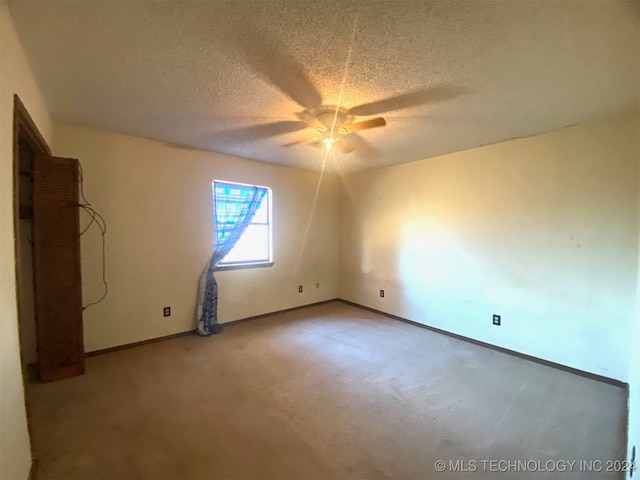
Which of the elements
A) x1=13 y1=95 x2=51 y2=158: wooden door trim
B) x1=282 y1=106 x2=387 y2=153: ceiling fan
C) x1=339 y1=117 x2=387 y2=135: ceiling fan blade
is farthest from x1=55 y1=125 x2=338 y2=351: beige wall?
x1=339 y1=117 x2=387 y2=135: ceiling fan blade

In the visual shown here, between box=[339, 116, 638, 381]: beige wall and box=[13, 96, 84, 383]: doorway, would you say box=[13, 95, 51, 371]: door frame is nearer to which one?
box=[13, 96, 84, 383]: doorway

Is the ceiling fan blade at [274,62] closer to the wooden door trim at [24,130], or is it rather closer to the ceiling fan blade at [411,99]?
the ceiling fan blade at [411,99]

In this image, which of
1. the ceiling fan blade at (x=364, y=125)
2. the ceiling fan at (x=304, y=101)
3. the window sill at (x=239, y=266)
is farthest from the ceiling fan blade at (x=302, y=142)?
the window sill at (x=239, y=266)

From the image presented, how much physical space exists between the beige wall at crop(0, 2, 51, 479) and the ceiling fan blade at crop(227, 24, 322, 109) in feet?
3.41

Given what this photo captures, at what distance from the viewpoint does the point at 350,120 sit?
2547 millimetres

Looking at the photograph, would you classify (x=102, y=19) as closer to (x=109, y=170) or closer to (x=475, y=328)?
(x=109, y=170)

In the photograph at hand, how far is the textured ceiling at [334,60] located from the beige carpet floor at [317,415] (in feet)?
7.56

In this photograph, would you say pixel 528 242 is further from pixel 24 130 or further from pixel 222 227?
pixel 24 130

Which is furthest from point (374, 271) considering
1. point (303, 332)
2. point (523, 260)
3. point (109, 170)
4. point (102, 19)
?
point (102, 19)

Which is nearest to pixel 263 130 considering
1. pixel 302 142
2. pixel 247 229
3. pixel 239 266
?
pixel 302 142

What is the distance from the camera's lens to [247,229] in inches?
165

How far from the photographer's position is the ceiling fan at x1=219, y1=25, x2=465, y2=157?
1607mm

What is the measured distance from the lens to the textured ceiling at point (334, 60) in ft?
4.47

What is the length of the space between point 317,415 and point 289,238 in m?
2.87
